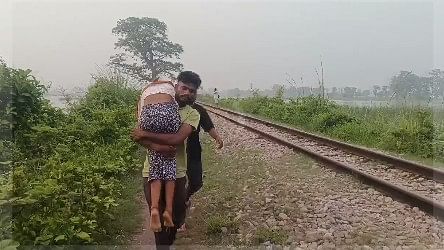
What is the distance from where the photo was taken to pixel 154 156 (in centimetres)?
352

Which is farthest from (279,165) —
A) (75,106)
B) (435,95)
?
(435,95)

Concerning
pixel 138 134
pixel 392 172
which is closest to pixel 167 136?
pixel 138 134

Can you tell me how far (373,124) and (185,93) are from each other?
38.2 ft

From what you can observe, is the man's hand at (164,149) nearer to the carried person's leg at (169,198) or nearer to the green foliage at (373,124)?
the carried person's leg at (169,198)

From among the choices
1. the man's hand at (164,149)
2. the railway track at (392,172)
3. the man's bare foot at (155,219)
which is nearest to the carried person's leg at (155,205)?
the man's bare foot at (155,219)

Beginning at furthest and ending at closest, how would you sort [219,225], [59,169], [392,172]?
[392,172] → [59,169] → [219,225]

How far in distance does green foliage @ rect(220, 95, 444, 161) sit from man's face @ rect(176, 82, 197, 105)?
7935 millimetres

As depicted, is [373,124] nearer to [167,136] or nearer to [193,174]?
[193,174]

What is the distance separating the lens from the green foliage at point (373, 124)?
1086 centimetres

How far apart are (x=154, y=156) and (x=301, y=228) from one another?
234 cm

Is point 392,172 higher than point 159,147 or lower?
lower

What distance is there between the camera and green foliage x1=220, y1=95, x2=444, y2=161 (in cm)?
1086

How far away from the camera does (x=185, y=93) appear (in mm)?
3770

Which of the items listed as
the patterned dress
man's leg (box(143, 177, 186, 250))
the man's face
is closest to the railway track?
man's leg (box(143, 177, 186, 250))
